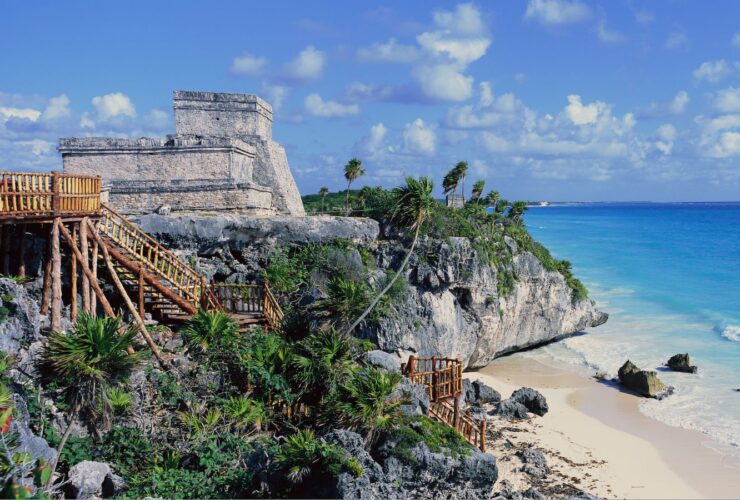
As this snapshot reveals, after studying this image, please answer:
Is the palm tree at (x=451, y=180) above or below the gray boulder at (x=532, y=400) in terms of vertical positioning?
above

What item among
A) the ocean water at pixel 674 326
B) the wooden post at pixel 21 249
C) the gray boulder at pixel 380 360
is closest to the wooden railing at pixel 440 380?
the gray boulder at pixel 380 360

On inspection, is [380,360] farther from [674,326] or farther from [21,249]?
[674,326]

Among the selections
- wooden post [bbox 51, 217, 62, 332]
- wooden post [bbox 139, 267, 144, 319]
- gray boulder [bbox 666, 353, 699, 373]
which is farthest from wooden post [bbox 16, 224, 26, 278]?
gray boulder [bbox 666, 353, 699, 373]

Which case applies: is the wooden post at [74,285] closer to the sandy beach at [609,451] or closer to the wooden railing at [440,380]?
the wooden railing at [440,380]

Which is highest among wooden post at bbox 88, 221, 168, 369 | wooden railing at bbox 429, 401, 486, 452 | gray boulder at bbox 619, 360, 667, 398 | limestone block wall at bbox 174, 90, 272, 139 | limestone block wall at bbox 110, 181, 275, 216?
limestone block wall at bbox 174, 90, 272, 139

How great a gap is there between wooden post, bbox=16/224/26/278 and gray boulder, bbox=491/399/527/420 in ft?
45.9

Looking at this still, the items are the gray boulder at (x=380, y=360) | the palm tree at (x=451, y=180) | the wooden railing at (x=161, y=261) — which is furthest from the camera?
the palm tree at (x=451, y=180)

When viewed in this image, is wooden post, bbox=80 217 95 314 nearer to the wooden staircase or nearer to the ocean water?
the wooden staircase

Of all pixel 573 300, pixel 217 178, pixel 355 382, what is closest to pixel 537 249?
pixel 573 300

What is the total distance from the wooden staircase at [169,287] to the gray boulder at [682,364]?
16954 mm

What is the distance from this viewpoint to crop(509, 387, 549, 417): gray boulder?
1864 centimetres

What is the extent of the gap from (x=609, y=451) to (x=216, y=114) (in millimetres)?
18920

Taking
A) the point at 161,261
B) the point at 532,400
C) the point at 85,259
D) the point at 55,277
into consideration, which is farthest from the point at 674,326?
the point at 55,277

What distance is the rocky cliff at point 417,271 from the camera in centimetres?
1838
